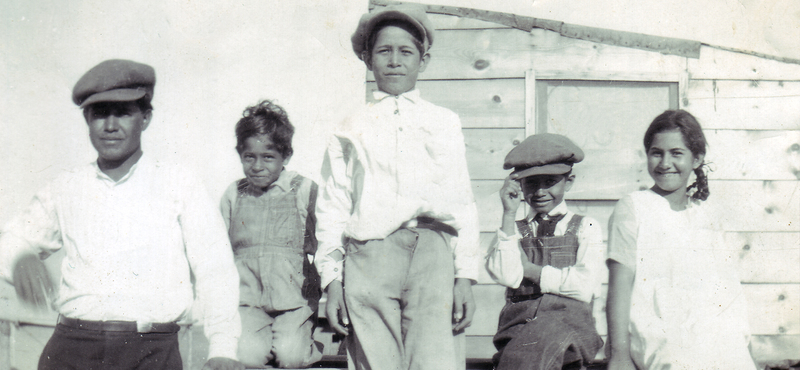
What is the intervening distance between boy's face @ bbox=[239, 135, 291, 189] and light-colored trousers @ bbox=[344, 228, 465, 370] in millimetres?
950

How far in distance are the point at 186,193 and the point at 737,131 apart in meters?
3.33

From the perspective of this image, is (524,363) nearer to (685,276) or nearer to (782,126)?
(685,276)

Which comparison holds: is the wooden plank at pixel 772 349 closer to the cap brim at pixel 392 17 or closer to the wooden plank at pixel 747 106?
the wooden plank at pixel 747 106

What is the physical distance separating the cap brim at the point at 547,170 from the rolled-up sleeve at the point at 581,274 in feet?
0.90

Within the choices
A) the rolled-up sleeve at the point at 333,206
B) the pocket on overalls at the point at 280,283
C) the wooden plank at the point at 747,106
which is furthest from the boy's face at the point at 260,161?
the wooden plank at the point at 747,106

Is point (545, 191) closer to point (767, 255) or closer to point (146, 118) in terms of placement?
point (146, 118)

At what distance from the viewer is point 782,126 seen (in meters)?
3.86

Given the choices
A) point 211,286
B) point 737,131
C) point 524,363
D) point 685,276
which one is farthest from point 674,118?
Answer: point 211,286

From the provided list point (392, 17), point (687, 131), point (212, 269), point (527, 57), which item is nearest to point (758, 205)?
point (687, 131)

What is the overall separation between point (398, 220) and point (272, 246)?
0.95 metres

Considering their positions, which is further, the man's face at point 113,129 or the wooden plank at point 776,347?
the wooden plank at point 776,347

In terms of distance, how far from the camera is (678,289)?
2480 mm

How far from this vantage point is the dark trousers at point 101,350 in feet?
6.73

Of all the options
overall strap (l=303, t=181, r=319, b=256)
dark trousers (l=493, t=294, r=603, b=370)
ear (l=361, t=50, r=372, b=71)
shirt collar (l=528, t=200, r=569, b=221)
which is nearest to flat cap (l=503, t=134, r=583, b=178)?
shirt collar (l=528, t=200, r=569, b=221)
